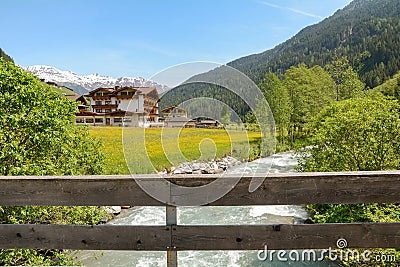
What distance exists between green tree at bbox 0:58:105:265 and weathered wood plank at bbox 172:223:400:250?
10.5ft

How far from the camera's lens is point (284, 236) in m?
1.76

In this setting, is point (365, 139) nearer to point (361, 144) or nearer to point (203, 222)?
point (361, 144)

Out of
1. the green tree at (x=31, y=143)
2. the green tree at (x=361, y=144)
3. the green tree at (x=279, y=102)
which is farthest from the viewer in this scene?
the green tree at (x=279, y=102)

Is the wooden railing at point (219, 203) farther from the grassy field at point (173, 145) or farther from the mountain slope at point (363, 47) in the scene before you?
the mountain slope at point (363, 47)

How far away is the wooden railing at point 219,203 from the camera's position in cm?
168

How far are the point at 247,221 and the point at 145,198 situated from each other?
24.9ft

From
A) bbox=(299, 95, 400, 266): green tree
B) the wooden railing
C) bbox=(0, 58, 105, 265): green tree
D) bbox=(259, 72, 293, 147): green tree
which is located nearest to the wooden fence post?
the wooden railing

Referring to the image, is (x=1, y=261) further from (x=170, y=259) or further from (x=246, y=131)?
(x=246, y=131)

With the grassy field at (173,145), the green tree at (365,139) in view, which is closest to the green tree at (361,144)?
the green tree at (365,139)

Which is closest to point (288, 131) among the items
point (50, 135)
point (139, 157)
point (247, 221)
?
point (247, 221)

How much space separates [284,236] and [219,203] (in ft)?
1.53

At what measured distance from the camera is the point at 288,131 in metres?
30.5

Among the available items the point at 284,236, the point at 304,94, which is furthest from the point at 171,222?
the point at 304,94

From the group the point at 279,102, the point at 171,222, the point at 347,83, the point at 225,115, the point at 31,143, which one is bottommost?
the point at 171,222
